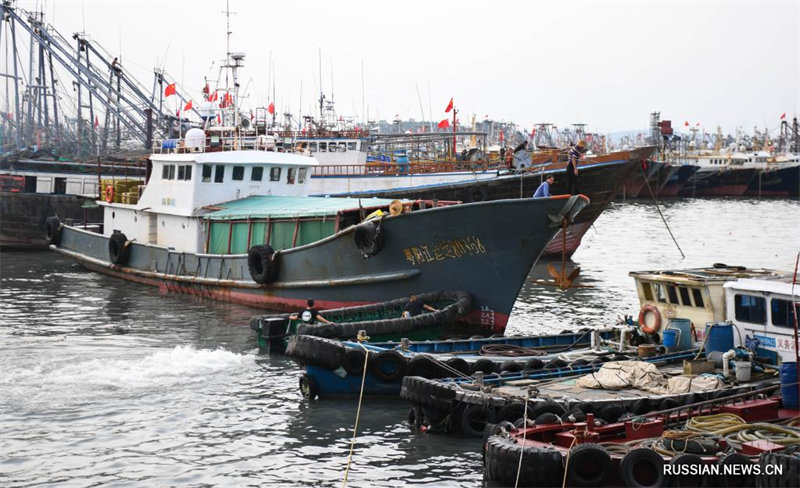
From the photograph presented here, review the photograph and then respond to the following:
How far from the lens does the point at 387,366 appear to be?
57.4 feet

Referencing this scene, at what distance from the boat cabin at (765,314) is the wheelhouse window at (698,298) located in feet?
1.95

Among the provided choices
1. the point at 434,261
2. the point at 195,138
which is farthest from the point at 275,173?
the point at 434,261

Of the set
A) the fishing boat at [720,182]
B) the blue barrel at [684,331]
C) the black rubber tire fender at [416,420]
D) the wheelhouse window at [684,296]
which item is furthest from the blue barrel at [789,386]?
the fishing boat at [720,182]

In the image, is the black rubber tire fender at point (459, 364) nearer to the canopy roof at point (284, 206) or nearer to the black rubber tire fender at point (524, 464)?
the black rubber tire fender at point (524, 464)

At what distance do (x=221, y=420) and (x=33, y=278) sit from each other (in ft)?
70.1

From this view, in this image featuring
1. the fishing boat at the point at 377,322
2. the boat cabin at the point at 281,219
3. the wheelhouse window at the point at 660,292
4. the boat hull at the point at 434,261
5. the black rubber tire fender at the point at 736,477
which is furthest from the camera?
the boat cabin at the point at 281,219

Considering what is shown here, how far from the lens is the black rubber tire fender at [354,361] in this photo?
57.4 feet

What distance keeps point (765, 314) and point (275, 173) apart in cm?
1956

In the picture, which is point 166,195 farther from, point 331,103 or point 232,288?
point 331,103

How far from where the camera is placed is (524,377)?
53.2 ft

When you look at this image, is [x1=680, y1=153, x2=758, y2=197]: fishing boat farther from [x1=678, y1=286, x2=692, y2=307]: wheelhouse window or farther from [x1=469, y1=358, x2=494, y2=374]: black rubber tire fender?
[x1=469, y1=358, x2=494, y2=374]: black rubber tire fender

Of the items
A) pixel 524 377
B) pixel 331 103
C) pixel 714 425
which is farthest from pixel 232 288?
pixel 331 103

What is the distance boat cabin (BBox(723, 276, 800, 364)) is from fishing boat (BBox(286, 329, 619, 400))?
238cm

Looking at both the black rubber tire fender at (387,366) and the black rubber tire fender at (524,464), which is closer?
the black rubber tire fender at (524,464)
